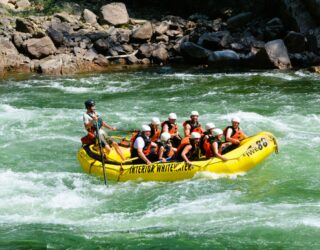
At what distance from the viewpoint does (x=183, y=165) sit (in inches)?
412

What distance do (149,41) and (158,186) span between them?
15.6 metres

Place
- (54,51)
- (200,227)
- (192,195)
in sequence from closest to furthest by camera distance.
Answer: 1. (200,227)
2. (192,195)
3. (54,51)

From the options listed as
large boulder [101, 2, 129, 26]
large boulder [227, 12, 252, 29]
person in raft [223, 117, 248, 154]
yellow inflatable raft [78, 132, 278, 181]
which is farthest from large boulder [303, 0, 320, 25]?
yellow inflatable raft [78, 132, 278, 181]

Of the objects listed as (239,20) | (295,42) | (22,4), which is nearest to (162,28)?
(239,20)

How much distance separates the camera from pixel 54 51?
22.8 metres

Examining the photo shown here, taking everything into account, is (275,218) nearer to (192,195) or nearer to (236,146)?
(192,195)

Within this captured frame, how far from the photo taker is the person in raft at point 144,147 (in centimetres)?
1070

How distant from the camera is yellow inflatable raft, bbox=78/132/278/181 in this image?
10453 millimetres

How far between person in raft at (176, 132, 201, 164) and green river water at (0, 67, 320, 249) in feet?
1.86

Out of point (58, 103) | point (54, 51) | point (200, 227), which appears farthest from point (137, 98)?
point (200, 227)

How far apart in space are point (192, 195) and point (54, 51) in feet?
47.7

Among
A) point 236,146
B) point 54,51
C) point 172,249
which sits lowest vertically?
point 172,249

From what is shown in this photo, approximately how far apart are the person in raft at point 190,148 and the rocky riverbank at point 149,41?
1115 centimetres

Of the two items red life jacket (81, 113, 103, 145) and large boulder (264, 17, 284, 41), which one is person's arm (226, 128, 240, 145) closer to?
red life jacket (81, 113, 103, 145)
